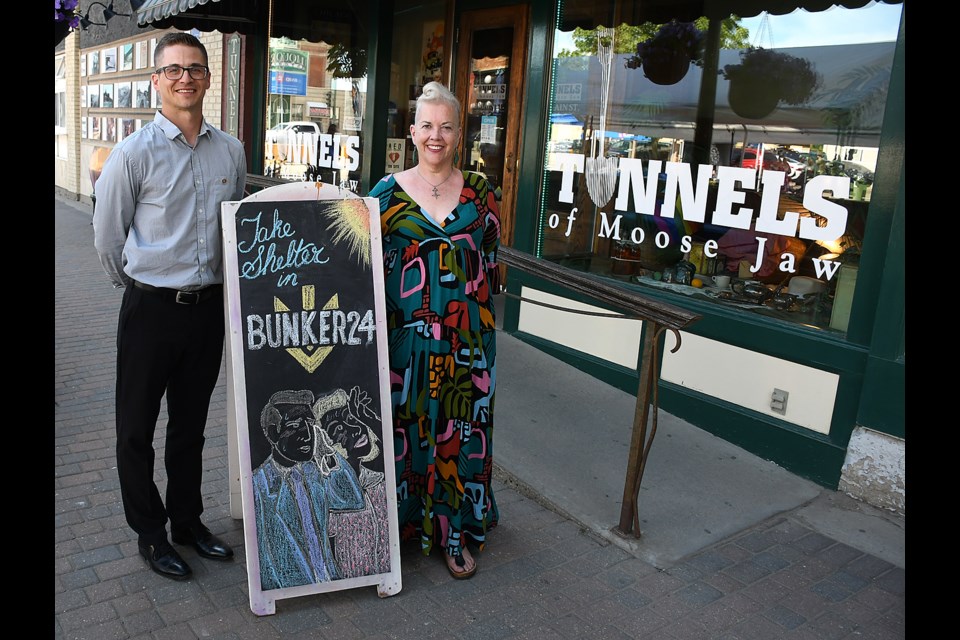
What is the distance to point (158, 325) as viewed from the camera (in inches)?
111

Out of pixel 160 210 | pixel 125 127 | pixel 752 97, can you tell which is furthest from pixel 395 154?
pixel 125 127

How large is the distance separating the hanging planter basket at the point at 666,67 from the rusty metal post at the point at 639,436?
2511mm

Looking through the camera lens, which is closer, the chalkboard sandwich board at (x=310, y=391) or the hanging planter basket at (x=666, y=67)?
the chalkboard sandwich board at (x=310, y=391)

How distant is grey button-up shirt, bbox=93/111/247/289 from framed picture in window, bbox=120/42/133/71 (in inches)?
479

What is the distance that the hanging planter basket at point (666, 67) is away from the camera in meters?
5.16

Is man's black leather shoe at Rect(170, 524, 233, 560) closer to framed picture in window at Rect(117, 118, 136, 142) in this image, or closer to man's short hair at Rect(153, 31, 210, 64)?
man's short hair at Rect(153, 31, 210, 64)

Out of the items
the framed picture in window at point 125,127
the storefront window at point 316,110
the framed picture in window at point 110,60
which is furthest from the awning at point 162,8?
the framed picture in window at point 110,60

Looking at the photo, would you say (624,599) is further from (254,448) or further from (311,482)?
(254,448)

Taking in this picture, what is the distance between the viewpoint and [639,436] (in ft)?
11.1

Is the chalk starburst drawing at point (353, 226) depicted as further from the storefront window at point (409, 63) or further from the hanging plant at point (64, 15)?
the storefront window at point (409, 63)
